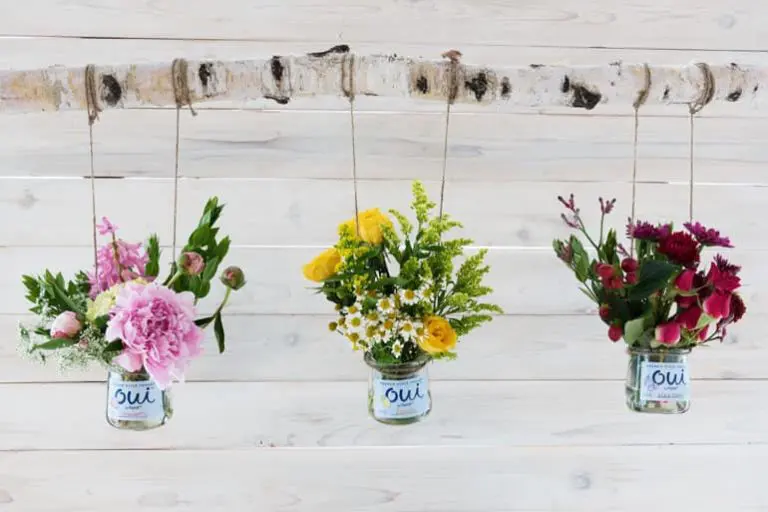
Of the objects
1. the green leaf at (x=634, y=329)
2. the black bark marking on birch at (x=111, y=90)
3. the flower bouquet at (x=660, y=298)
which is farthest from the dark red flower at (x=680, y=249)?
the black bark marking on birch at (x=111, y=90)

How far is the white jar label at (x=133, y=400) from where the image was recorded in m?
1.21

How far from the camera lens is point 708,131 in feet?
5.15

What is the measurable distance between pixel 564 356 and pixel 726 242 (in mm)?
444

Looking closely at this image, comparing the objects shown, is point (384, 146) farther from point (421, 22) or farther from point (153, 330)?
point (153, 330)

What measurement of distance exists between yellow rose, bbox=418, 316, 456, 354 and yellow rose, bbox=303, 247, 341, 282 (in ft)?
0.57

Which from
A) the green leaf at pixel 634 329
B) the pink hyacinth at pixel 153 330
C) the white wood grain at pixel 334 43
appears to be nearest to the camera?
the pink hyacinth at pixel 153 330

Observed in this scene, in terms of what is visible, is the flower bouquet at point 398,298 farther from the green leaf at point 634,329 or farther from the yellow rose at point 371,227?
the green leaf at point 634,329

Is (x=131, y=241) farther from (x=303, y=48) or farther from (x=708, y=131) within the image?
(x=708, y=131)

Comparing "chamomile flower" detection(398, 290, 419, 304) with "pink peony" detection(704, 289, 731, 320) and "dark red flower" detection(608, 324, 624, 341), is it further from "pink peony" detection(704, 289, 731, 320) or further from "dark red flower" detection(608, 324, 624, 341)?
"pink peony" detection(704, 289, 731, 320)

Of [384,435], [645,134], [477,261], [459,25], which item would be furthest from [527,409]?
[459,25]

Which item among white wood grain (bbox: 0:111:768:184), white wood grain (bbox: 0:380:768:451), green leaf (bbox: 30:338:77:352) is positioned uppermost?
white wood grain (bbox: 0:111:768:184)

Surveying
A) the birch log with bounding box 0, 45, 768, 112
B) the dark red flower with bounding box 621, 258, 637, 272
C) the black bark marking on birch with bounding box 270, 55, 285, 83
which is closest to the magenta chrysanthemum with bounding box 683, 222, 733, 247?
the dark red flower with bounding box 621, 258, 637, 272

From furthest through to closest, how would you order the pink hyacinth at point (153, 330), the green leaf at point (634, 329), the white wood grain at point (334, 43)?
the white wood grain at point (334, 43), the green leaf at point (634, 329), the pink hyacinth at point (153, 330)

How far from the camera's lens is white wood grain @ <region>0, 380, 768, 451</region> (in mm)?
1503
